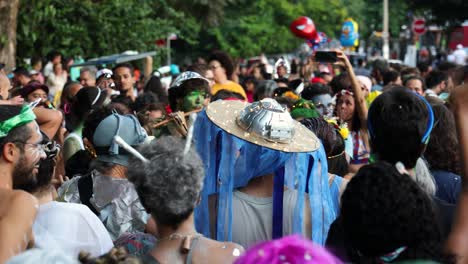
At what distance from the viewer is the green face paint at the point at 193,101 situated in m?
6.02

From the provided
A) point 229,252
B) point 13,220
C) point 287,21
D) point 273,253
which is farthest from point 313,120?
point 287,21

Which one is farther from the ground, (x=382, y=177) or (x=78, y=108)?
(x=382, y=177)

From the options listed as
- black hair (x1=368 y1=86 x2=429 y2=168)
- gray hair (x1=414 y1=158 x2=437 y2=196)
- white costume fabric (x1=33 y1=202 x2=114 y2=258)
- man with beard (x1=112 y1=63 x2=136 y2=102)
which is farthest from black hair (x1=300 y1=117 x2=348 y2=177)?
man with beard (x1=112 y1=63 x2=136 y2=102)

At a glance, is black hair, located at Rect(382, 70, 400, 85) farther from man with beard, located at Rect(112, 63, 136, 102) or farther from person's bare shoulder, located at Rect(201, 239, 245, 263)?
person's bare shoulder, located at Rect(201, 239, 245, 263)

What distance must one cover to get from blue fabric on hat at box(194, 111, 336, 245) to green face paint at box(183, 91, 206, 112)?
2061mm

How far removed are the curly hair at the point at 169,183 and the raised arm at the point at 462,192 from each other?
1004mm

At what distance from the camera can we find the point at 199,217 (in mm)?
3916

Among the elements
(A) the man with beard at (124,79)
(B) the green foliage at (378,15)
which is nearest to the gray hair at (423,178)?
(A) the man with beard at (124,79)

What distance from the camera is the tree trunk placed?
1444 cm

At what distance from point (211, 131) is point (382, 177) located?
1419 millimetres

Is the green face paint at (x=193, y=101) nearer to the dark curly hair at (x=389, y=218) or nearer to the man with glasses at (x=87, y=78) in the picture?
the dark curly hair at (x=389, y=218)

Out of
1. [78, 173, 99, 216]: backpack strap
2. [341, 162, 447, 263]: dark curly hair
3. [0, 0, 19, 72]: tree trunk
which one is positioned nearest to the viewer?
[341, 162, 447, 263]: dark curly hair

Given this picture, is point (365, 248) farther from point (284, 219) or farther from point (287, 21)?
point (287, 21)

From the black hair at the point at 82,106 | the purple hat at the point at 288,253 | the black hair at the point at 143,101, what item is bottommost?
the black hair at the point at 143,101
